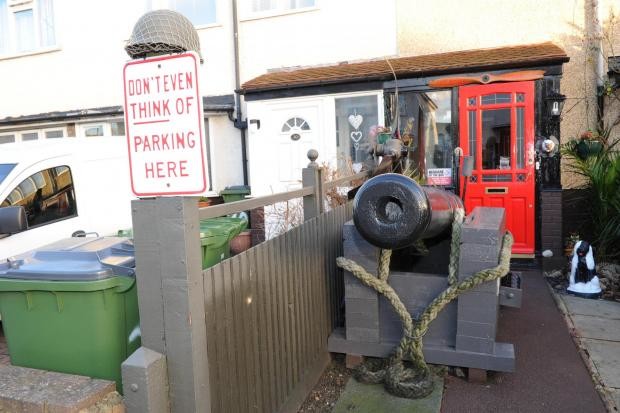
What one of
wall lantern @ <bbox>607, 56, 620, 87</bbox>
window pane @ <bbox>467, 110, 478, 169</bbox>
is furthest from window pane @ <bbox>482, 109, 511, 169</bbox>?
wall lantern @ <bbox>607, 56, 620, 87</bbox>

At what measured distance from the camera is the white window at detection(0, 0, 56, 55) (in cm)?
1140

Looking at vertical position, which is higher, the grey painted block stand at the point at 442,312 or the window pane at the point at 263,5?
the window pane at the point at 263,5

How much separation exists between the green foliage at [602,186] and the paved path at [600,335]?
4.46ft

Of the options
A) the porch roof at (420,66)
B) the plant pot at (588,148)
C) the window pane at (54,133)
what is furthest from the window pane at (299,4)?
the window pane at (54,133)

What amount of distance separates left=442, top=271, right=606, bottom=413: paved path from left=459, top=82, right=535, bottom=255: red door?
245cm

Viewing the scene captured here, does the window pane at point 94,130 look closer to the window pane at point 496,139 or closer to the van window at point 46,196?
the van window at point 46,196

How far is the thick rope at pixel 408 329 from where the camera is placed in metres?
3.38

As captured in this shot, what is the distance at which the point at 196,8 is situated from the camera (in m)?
10.3

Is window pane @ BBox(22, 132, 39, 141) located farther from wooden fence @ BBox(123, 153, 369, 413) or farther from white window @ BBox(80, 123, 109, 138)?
wooden fence @ BBox(123, 153, 369, 413)

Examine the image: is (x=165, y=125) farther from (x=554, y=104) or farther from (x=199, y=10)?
(x=199, y=10)

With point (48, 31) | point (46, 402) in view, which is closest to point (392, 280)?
point (46, 402)

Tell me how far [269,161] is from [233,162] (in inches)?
59.1

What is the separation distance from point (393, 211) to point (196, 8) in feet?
29.0

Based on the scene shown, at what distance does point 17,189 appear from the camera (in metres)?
4.67
